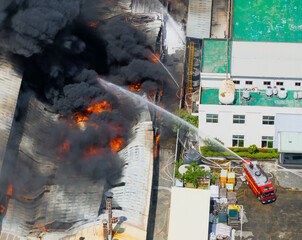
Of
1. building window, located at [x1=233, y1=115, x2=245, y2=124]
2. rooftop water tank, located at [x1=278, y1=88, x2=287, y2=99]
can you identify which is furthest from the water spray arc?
rooftop water tank, located at [x1=278, y1=88, x2=287, y2=99]

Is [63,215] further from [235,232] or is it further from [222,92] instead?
[222,92]

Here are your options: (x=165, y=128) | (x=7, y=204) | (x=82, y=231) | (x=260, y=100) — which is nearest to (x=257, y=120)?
(x=260, y=100)

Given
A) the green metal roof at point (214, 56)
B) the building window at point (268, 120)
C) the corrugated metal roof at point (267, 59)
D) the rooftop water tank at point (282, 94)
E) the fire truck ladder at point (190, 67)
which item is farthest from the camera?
the fire truck ladder at point (190, 67)

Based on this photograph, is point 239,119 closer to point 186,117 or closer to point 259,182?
point 186,117

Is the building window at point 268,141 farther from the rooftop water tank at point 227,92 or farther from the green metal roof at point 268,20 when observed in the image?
the green metal roof at point 268,20

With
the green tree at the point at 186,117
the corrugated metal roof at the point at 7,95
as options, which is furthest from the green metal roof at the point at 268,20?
the corrugated metal roof at the point at 7,95

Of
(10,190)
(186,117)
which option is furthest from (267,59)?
(10,190)
